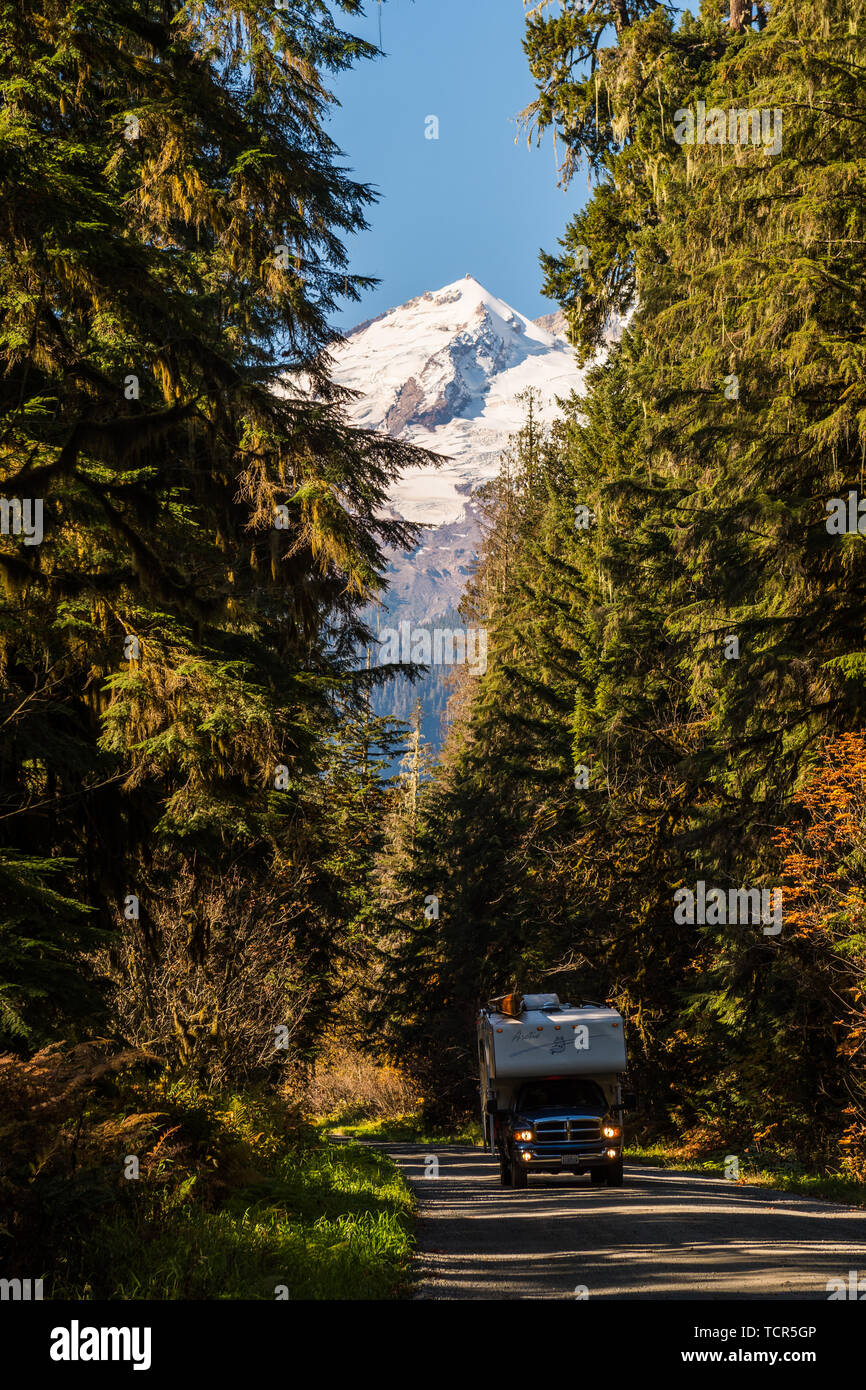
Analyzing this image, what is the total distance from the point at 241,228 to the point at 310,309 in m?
1.21

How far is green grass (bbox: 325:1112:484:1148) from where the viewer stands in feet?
121

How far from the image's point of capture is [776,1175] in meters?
19.4

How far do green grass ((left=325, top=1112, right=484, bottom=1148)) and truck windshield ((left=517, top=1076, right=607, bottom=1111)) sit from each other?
58.7 ft

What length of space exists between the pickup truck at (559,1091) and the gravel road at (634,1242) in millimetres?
465

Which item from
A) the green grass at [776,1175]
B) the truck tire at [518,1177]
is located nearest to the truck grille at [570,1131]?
the truck tire at [518,1177]

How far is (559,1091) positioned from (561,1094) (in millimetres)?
60

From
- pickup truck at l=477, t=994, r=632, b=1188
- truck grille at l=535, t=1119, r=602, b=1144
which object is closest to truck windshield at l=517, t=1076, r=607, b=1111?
pickup truck at l=477, t=994, r=632, b=1188

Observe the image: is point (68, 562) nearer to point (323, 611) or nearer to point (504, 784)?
point (323, 611)

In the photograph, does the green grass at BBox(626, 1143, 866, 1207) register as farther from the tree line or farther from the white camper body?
the white camper body

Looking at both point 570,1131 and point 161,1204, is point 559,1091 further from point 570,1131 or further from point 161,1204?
point 161,1204

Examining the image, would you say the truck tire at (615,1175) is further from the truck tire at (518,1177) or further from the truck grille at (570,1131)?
the truck tire at (518,1177)

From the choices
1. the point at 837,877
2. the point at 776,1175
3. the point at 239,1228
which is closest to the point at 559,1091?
the point at 776,1175
